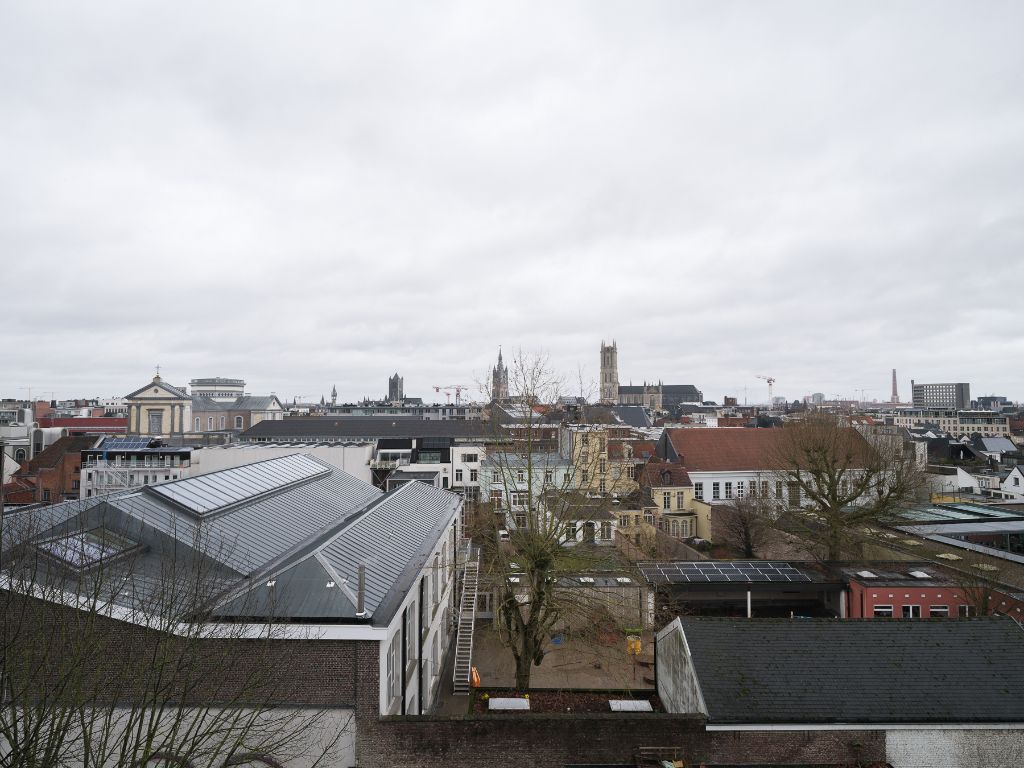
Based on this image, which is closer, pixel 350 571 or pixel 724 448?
pixel 350 571

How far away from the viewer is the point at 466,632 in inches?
857

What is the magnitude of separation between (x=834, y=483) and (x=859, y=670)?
749 inches

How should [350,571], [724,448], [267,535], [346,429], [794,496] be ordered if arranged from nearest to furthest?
[350,571], [267,535], [794,496], [724,448], [346,429]

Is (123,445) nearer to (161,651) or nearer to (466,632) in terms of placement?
(466,632)

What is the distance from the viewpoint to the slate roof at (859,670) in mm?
12297

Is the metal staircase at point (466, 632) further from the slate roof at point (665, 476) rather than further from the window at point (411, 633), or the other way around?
the slate roof at point (665, 476)

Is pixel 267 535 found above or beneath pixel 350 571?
above

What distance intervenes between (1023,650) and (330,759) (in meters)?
14.6

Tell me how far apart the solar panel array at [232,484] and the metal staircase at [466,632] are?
750 cm

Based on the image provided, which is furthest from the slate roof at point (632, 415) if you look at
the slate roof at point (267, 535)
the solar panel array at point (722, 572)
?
the slate roof at point (267, 535)

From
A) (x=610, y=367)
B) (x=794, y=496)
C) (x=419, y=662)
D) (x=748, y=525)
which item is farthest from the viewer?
(x=610, y=367)

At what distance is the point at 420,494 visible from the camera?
92.1 ft

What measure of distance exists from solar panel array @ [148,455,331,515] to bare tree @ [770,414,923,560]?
24.2 metres

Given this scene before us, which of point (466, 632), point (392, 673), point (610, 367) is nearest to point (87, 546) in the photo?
point (392, 673)
